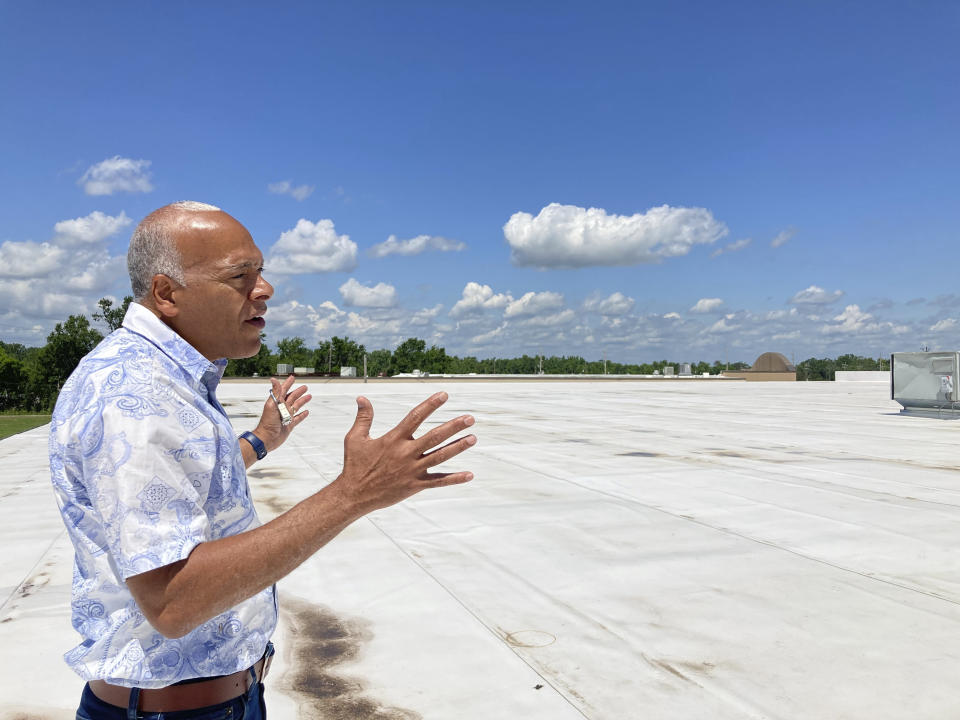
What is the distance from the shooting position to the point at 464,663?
3975 mm

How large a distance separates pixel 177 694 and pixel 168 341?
0.83m

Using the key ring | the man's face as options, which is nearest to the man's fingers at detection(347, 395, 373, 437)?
the man's face

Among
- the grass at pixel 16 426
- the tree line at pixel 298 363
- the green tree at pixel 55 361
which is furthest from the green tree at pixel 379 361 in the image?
the grass at pixel 16 426

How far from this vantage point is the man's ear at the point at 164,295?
1.74 metres

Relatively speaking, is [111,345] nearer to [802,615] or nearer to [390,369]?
[802,615]

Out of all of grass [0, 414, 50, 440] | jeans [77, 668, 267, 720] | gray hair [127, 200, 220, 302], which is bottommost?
grass [0, 414, 50, 440]

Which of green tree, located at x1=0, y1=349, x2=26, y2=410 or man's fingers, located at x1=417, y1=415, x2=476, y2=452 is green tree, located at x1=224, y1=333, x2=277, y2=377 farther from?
man's fingers, located at x1=417, y1=415, x2=476, y2=452

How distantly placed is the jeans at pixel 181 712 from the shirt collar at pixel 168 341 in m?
0.76

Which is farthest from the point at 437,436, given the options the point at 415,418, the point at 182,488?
the point at 182,488

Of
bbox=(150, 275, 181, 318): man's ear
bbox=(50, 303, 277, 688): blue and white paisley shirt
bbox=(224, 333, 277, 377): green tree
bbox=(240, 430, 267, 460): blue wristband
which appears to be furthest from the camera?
bbox=(224, 333, 277, 377): green tree

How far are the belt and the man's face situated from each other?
31.4 inches

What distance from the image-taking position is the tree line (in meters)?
82.0

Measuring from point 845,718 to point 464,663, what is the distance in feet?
6.26

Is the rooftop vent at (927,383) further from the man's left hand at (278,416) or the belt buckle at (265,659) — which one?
the belt buckle at (265,659)
